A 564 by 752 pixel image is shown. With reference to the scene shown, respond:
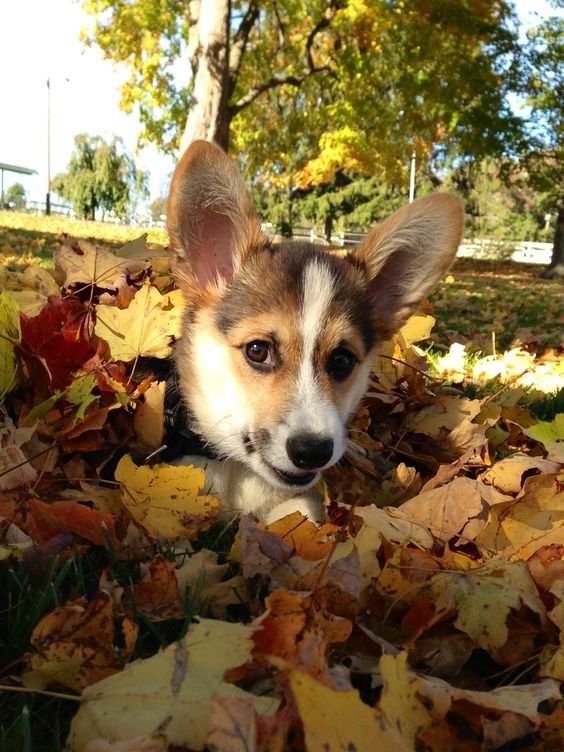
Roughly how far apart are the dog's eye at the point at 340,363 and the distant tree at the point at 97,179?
158ft

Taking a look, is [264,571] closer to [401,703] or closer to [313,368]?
[401,703]

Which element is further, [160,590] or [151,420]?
[151,420]

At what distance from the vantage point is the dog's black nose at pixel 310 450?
218 centimetres

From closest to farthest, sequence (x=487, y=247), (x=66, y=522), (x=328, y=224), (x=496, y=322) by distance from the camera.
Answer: (x=66, y=522) → (x=496, y=322) → (x=487, y=247) → (x=328, y=224)

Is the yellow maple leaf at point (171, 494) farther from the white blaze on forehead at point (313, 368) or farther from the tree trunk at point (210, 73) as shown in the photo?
the tree trunk at point (210, 73)

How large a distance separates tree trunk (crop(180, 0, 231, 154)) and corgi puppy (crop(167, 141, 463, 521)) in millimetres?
10353

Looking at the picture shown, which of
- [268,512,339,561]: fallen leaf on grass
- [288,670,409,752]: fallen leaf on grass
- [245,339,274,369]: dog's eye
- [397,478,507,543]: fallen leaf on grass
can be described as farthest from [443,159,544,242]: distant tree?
[288,670,409,752]: fallen leaf on grass

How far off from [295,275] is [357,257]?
44 centimetres

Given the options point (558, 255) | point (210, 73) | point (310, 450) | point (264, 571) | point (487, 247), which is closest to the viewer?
point (264, 571)

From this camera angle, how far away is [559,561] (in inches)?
68.2

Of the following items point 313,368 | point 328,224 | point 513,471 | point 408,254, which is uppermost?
point 328,224

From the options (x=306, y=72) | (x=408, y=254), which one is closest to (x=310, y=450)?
(x=408, y=254)

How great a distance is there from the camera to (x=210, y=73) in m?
12.7

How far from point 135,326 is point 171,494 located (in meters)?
0.83
